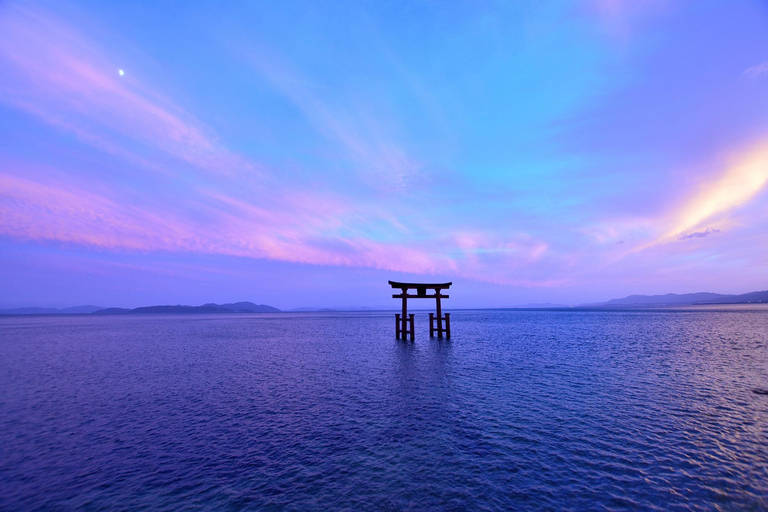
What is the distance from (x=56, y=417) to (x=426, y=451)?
673 inches

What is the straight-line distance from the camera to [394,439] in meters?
12.5

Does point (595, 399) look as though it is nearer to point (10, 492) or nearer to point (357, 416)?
point (357, 416)

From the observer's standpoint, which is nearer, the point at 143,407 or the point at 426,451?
the point at 426,451

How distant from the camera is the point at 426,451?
37.5ft

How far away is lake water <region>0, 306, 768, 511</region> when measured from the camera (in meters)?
8.88

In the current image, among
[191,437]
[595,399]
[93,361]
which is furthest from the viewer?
[93,361]

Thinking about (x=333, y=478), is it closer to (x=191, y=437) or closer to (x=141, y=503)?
(x=141, y=503)

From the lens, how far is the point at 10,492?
934cm

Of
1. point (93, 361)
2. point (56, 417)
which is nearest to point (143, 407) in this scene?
point (56, 417)

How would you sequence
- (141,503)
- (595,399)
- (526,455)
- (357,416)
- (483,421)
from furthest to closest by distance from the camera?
(595,399)
(357,416)
(483,421)
(526,455)
(141,503)

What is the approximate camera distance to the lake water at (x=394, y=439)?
888 centimetres

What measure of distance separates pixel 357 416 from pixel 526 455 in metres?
7.14

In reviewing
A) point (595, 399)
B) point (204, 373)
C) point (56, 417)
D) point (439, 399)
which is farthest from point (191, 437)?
point (595, 399)

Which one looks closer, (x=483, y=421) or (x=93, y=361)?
(x=483, y=421)
